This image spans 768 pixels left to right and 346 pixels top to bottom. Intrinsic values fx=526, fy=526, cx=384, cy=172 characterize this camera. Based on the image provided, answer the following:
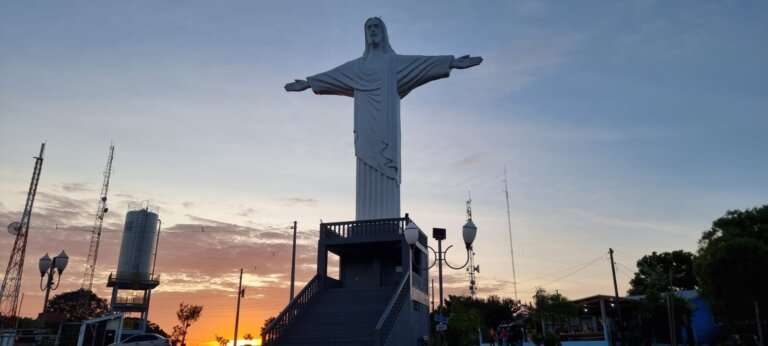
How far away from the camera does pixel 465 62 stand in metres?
26.9

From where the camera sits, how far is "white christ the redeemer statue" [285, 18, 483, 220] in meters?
26.4

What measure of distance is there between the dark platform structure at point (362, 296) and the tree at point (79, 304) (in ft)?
245

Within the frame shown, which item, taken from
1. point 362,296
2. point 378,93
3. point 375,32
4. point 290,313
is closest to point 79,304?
point 378,93

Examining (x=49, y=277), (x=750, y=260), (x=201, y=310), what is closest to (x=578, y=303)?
(x=750, y=260)

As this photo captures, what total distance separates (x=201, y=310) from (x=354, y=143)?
47482 mm

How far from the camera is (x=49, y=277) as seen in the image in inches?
717

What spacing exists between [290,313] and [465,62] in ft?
49.3

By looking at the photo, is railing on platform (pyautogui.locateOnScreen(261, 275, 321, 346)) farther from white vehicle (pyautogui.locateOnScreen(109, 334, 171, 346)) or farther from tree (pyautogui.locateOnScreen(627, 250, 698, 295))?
tree (pyautogui.locateOnScreen(627, 250, 698, 295))

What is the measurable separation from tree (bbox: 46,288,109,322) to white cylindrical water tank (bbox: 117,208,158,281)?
100 ft

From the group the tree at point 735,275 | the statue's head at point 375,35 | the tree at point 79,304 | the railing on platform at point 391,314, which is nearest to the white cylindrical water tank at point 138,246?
the tree at point 79,304

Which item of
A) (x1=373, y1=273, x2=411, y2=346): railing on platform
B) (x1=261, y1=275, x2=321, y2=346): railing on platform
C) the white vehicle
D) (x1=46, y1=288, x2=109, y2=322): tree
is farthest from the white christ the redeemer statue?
(x1=46, y1=288, x2=109, y2=322): tree

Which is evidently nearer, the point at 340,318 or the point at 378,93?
the point at 340,318

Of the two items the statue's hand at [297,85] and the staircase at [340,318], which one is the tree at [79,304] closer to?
the statue's hand at [297,85]

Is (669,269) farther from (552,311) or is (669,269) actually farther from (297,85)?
(297,85)
